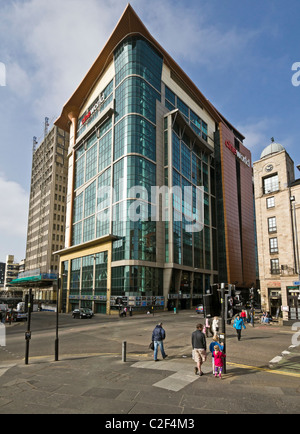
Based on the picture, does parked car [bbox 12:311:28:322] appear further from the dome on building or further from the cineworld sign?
the cineworld sign

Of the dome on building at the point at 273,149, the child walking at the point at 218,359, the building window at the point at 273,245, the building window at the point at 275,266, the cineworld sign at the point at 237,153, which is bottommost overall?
the child walking at the point at 218,359

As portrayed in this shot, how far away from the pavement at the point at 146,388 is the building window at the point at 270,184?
87.5 feet

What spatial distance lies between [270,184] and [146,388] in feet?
109

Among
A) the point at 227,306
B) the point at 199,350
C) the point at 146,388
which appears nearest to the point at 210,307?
the point at 227,306

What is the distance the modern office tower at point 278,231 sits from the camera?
31750mm

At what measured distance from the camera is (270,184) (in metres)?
36.8

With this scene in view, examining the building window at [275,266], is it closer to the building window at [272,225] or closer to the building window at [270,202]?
the building window at [272,225]

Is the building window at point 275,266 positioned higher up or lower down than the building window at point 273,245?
lower down

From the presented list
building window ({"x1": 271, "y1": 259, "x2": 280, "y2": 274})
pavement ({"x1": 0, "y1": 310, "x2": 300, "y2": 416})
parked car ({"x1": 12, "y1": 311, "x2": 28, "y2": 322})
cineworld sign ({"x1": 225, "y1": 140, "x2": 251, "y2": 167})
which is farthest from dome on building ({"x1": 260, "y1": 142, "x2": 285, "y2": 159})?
parked car ({"x1": 12, "y1": 311, "x2": 28, "y2": 322})

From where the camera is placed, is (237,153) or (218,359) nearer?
(218,359)

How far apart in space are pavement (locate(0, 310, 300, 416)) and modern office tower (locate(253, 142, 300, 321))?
19808 millimetres

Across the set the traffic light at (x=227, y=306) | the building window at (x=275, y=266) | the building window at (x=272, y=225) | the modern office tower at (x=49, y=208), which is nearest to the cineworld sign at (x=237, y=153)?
the building window at (x=272, y=225)

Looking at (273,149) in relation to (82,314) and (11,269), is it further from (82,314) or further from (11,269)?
(11,269)

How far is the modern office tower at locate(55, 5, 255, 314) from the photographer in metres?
53.5
